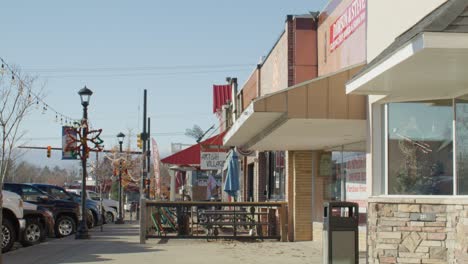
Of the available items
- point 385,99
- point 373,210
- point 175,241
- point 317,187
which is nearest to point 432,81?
point 385,99

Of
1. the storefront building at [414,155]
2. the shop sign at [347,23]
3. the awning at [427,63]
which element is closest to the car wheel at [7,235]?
the shop sign at [347,23]

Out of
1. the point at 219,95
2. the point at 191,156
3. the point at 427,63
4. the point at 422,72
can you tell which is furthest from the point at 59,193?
the point at 427,63

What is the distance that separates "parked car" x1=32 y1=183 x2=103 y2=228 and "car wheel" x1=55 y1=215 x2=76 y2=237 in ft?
4.19

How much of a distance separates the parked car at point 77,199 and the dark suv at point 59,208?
90 centimetres

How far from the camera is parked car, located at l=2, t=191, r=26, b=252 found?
16.0 meters

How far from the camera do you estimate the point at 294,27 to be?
1755 centimetres

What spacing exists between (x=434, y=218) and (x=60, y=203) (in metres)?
15.7

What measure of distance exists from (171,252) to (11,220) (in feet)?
13.0

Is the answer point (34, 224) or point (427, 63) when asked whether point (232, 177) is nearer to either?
point (34, 224)

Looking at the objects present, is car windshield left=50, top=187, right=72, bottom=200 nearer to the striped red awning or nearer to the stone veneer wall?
the striped red awning

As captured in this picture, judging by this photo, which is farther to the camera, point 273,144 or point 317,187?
point 317,187

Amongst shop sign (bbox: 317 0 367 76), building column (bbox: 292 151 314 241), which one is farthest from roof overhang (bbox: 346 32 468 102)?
building column (bbox: 292 151 314 241)

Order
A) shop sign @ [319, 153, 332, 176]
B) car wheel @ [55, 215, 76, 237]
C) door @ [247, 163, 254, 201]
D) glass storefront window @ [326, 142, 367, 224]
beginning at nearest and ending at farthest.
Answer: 1. glass storefront window @ [326, 142, 367, 224]
2. shop sign @ [319, 153, 332, 176]
3. car wheel @ [55, 215, 76, 237]
4. door @ [247, 163, 254, 201]

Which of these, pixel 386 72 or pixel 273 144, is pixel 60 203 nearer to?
pixel 273 144
